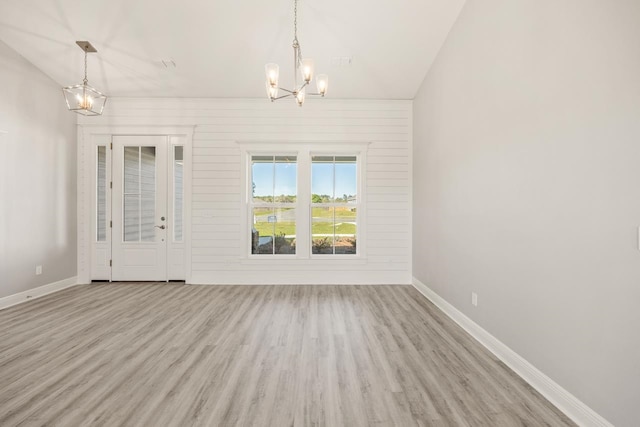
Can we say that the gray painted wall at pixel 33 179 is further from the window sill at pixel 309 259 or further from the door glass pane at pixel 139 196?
the window sill at pixel 309 259

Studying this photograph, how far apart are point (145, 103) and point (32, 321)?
11.7 ft

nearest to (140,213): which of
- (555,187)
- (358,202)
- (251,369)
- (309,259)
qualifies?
(309,259)

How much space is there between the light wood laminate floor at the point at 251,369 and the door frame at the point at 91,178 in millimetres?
1212

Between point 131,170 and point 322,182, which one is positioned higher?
point 131,170

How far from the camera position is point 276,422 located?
68.7 inches

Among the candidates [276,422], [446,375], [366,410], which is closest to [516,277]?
[446,375]

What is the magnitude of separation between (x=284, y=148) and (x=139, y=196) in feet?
8.65

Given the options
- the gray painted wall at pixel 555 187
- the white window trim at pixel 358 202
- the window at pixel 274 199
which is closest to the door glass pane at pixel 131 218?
the window at pixel 274 199

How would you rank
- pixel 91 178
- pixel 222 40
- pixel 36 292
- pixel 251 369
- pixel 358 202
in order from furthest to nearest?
pixel 358 202 → pixel 91 178 → pixel 36 292 → pixel 222 40 → pixel 251 369

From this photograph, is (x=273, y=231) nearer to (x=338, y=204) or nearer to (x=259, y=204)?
(x=259, y=204)

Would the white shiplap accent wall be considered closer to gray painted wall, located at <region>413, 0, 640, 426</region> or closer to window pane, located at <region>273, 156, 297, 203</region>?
window pane, located at <region>273, 156, 297, 203</region>

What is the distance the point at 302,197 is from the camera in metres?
5.18

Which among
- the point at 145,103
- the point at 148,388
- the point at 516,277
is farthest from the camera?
the point at 145,103

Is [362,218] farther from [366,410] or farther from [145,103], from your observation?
[145,103]
